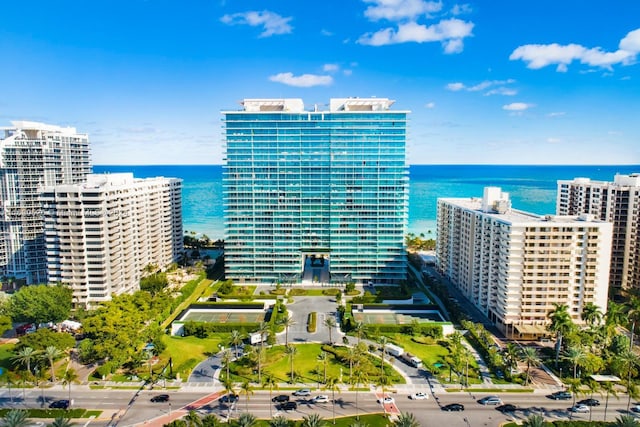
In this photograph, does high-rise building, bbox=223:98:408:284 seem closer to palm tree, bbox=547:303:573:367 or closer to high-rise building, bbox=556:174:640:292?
palm tree, bbox=547:303:573:367

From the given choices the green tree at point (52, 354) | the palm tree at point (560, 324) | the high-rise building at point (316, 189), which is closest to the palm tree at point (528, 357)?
the palm tree at point (560, 324)

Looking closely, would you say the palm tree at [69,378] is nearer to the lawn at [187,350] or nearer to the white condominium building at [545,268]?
the lawn at [187,350]

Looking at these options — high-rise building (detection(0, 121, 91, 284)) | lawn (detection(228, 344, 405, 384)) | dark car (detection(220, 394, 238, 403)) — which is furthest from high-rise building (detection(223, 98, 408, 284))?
dark car (detection(220, 394, 238, 403))

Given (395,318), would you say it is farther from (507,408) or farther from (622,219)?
(622,219)

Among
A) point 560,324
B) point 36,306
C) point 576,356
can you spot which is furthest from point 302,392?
point 36,306

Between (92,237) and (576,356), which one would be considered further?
(92,237)

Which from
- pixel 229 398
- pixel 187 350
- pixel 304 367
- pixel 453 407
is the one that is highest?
pixel 187 350

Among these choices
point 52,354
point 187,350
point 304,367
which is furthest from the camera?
point 187,350

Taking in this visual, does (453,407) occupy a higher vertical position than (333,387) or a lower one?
lower
